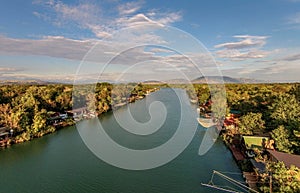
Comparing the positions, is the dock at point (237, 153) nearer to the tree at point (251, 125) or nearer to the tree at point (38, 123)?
the tree at point (251, 125)

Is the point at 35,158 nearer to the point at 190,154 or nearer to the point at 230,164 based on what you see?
the point at 190,154

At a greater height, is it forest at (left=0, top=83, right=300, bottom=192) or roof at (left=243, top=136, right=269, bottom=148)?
forest at (left=0, top=83, right=300, bottom=192)

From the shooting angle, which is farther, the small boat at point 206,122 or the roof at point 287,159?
the small boat at point 206,122

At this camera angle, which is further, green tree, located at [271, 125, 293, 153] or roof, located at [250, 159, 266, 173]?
green tree, located at [271, 125, 293, 153]

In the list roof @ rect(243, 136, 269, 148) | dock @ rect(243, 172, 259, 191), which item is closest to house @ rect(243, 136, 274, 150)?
roof @ rect(243, 136, 269, 148)

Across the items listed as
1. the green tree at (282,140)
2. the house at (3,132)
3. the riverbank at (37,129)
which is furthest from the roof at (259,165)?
the house at (3,132)

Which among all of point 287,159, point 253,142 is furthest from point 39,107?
point 287,159

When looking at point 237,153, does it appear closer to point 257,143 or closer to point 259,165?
point 257,143

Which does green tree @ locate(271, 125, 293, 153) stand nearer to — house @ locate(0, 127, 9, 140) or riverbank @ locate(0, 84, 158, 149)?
riverbank @ locate(0, 84, 158, 149)
